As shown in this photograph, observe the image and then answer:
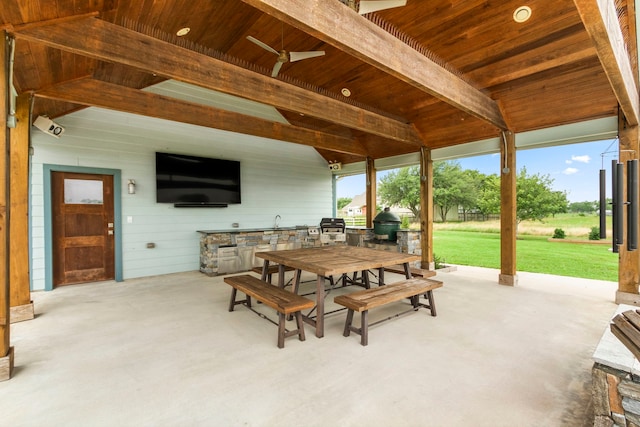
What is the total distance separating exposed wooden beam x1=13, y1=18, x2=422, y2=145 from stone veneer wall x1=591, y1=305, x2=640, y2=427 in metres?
3.86

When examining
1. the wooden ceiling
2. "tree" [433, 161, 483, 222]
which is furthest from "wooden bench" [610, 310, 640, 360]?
"tree" [433, 161, 483, 222]

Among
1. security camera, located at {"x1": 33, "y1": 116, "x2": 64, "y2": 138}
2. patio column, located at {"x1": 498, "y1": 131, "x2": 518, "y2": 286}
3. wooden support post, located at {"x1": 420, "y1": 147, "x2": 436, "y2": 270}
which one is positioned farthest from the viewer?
wooden support post, located at {"x1": 420, "y1": 147, "x2": 436, "y2": 270}

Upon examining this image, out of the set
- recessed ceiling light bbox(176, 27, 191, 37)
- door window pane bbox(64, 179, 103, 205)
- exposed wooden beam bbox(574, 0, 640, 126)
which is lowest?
door window pane bbox(64, 179, 103, 205)

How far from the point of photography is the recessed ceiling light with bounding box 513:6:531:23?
3.14 m

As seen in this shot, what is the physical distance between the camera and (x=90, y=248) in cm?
505

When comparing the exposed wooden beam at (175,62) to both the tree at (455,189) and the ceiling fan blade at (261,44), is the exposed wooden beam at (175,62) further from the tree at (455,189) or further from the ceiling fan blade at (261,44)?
the tree at (455,189)

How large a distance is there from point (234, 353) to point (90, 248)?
13.6 ft

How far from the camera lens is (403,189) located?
56.8 feet

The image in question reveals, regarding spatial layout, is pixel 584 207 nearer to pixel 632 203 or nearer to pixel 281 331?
pixel 632 203

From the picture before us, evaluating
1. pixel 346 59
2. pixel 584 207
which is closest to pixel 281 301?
pixel 346 59

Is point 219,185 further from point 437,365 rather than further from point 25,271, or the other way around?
point 437,365

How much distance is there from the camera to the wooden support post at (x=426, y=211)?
246 inches

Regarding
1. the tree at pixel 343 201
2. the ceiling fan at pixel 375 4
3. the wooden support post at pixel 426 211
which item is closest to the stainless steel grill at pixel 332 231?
the wooden support post at pixel 426 211

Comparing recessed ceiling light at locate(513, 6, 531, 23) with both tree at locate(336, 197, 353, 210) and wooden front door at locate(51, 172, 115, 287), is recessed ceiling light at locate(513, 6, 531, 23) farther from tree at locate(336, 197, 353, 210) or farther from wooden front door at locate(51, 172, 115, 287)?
tree at locate(336, 197, 353, 210)
